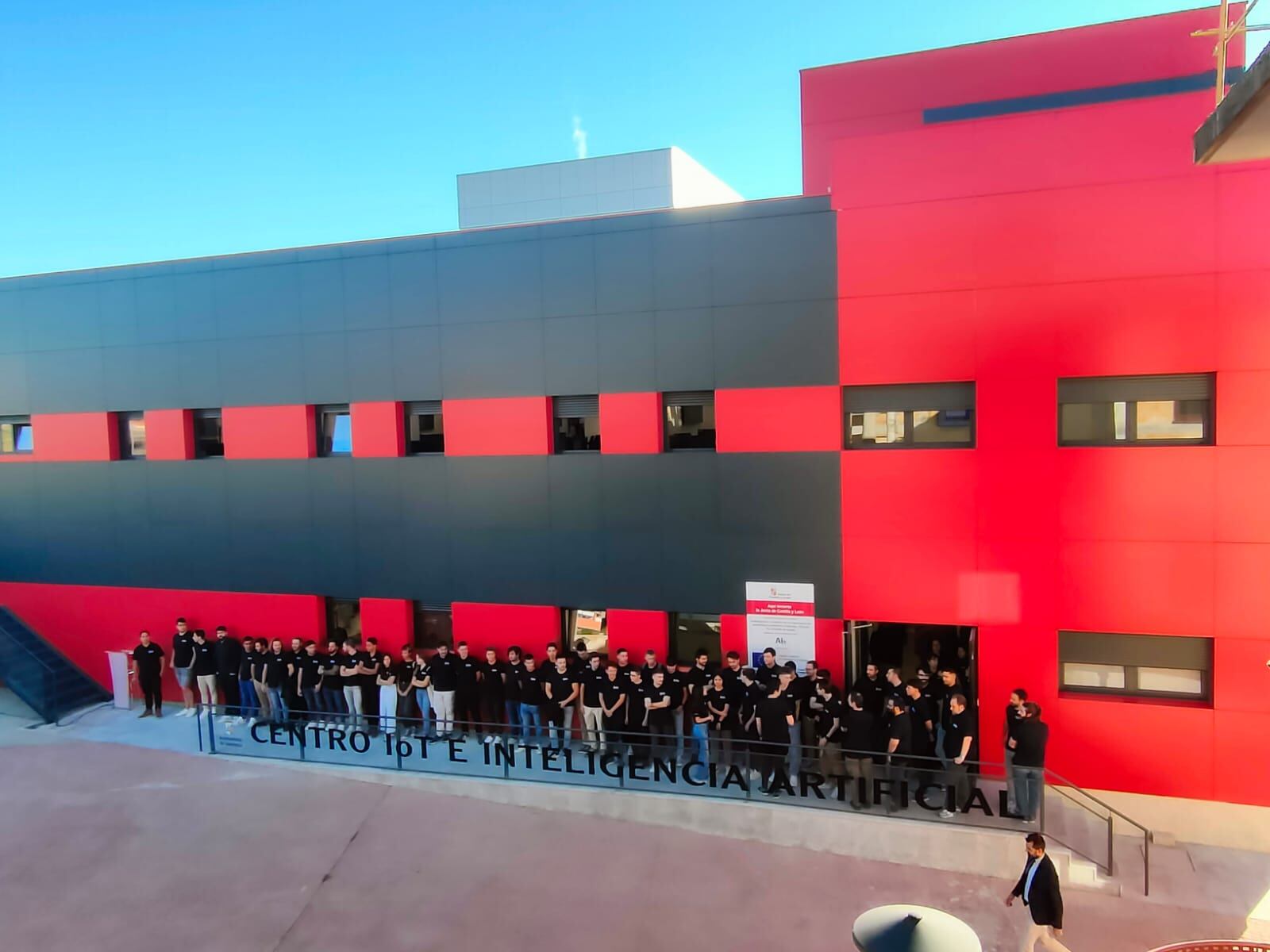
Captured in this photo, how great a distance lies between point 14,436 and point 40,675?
5368mm

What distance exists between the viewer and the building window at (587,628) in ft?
44.1

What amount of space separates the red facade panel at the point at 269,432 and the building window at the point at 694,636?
7.61 m

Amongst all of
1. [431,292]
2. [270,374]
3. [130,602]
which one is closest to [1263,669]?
[431,292]

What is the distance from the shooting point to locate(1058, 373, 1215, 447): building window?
34.4 feet

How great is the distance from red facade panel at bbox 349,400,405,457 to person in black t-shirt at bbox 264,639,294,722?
3849 millimetres

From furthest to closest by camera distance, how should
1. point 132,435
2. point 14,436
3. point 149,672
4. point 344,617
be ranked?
point 14,436
point 132,435
point 344,617
point 149,672

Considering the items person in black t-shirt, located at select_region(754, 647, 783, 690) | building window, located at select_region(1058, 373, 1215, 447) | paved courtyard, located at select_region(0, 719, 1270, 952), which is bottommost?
paved courtyard, located at select_region(0, 719, 1270, 952)

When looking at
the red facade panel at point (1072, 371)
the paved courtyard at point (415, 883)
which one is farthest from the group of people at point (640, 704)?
the red facade panel at point (1072, 371)

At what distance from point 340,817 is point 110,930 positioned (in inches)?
116

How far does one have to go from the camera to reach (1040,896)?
7.63 meters

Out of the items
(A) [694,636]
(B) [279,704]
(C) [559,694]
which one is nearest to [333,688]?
(B) [279,704]

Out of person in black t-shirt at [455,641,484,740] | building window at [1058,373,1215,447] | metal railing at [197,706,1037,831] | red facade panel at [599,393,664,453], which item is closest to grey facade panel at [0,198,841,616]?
red facade panel at [599,393,664,453]

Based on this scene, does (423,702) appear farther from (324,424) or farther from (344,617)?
(324,424)

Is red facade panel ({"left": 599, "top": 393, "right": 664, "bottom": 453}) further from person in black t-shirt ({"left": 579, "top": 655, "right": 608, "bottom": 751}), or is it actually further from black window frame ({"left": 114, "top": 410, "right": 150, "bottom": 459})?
black window frame ({"left": 114, "top": 410, "right": 150, "bottom": 459})
